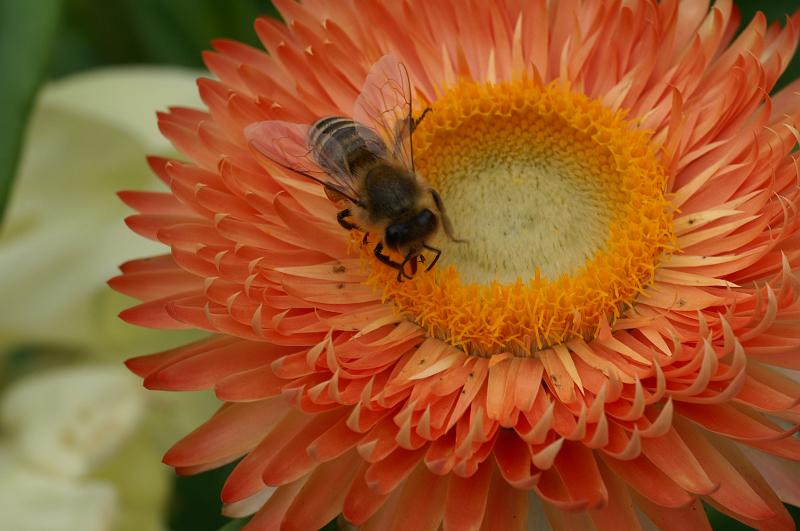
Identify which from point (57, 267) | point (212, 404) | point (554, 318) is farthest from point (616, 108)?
point (57, 267)

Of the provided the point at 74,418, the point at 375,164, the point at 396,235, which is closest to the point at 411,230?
the point at 396,235

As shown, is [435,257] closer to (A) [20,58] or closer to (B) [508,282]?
(B) [508,282]

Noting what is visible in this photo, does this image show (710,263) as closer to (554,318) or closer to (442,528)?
(554,318)

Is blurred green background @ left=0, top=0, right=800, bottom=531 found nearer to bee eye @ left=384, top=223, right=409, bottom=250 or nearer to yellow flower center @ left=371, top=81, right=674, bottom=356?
yellow flower center @ left=371, top=81, right=674, bottom=356

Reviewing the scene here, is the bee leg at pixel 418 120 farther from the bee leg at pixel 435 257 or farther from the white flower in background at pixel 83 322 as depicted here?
the white flower in background at pixel 83 322

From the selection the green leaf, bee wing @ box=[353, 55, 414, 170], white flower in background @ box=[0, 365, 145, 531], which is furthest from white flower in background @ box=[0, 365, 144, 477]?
bee wing @ box=[353, 55, 414, 170]

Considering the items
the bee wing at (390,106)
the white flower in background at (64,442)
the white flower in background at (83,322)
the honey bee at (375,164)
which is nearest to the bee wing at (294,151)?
the honey bee at (375,164)
